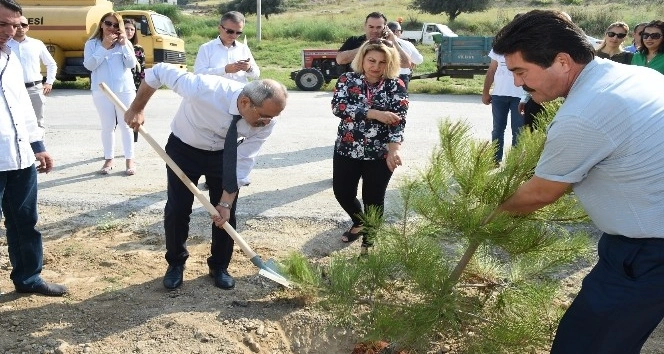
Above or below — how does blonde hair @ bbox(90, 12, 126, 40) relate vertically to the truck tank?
above

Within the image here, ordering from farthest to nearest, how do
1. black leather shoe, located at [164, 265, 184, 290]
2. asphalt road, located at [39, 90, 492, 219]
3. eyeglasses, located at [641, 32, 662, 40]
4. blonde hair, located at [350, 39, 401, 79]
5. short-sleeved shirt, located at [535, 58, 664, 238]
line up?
asphalt road, located at [39, 90, 492, 219] → eyeglasses, located at [641, 32, 662, 40] → blonde hair, located at [350, 39, 401, 79] → black leather shoe, located at [164, 265, 184, 290] → short-sleeved shirt, located at [535, 58, 664, 238]

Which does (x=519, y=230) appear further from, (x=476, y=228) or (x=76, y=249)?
(x=76, y=249)

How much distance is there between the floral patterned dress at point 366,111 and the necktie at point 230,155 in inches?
38.7

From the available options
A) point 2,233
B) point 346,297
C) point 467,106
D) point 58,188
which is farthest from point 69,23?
point 346,297

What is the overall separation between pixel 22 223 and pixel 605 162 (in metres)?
2.79

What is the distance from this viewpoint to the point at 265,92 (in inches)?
112

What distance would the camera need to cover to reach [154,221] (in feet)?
15.4

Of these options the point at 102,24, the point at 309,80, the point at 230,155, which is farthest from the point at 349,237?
the point at 309,80

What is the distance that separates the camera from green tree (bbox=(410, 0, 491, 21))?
38.9 metres

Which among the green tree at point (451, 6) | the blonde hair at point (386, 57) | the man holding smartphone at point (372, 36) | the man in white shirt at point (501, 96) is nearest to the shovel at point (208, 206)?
the blonde hair at point (386, 57)

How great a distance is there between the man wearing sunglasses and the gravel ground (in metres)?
0.50

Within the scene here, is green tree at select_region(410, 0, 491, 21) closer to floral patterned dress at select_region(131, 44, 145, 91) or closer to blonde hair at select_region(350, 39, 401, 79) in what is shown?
floral patterned dress at select_region(131, 44, 145, 91)

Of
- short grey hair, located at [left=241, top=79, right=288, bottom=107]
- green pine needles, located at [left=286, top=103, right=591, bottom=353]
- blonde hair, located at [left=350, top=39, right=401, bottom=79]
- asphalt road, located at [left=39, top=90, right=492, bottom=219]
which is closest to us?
green pine needles, located at [left=286, top=103, right=591, bottom=353]

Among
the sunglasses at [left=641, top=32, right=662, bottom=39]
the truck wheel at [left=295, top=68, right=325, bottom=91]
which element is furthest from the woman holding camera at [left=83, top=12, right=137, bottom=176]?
the truck wheel at [left=295, top=68, right=325, bottom=91]
